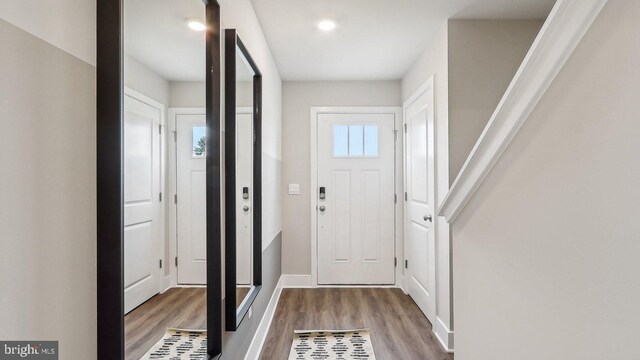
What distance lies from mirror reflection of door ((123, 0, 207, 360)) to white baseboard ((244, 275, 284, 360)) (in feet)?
3.31

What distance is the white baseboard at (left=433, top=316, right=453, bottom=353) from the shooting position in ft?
8.36

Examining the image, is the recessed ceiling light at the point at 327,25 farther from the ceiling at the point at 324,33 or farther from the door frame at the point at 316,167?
the door frame at the point at 316,167

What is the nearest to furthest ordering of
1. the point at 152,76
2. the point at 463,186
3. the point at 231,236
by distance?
the point at 152,76
the point at 463,186
the point at 231,236

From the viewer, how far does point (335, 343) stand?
8.77ft

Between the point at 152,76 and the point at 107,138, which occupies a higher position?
the point at 152,76

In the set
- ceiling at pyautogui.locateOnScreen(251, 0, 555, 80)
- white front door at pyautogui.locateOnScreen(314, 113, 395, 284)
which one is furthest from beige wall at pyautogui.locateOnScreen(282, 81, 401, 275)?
ceiling at pyautogui.locateOnScreen(251, 0, 555, 80)

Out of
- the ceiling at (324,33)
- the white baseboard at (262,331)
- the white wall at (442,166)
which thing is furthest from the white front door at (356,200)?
the white wall at (442,166)

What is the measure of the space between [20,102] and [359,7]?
226cm

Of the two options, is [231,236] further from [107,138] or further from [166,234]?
[107,138]

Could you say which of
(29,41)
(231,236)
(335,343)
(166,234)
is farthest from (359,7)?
(335,343)

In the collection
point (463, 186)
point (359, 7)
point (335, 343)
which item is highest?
point (359, 7)

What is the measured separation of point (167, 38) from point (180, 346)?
1.00 metres

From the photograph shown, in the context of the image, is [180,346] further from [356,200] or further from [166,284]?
[356,200]

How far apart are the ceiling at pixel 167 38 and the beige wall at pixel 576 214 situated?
3.15 ft
